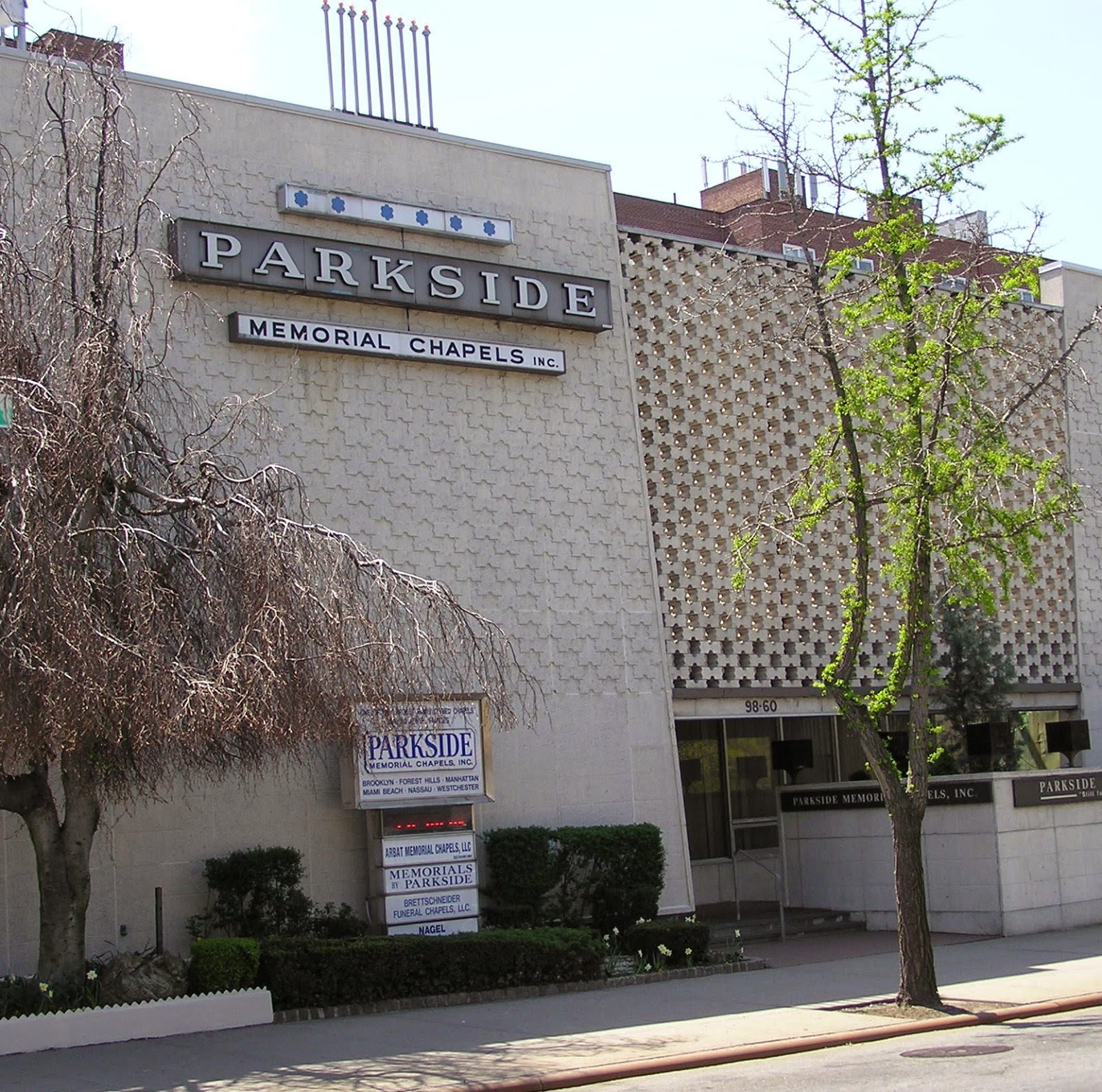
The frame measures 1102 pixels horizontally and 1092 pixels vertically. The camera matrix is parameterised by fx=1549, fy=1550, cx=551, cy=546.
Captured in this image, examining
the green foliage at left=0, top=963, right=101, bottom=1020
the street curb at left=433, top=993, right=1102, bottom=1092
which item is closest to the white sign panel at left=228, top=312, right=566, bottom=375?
the green foliage at left=0, top=963, right=101, bottom=1020

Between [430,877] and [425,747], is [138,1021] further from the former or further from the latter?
[425,747]

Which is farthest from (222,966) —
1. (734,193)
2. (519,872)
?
(734,193)

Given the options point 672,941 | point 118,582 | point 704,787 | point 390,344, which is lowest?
point 672,941

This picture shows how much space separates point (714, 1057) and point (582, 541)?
10012 mm

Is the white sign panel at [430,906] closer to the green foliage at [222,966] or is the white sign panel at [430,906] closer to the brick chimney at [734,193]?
the green foliage at [222,966]

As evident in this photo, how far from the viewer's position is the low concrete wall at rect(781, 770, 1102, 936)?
21422 millimetres

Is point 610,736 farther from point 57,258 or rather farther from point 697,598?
point 57,258

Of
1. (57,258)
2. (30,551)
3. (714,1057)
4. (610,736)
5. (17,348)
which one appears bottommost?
(714,1057)

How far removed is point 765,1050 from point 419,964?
4.67m

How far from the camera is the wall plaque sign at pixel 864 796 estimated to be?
2159 centimetres

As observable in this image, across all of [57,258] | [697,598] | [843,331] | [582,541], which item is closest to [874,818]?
[697,598]

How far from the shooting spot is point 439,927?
18922 mm

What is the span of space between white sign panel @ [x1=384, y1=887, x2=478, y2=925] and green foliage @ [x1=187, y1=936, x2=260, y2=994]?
129 inches

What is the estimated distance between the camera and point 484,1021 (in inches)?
597
